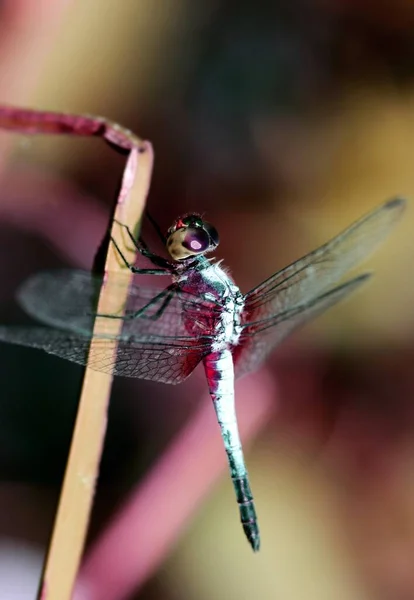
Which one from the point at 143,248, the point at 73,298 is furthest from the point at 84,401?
the point at 143,248

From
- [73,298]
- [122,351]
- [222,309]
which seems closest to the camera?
[73,298]

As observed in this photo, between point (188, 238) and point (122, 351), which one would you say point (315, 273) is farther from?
point (122, 351)

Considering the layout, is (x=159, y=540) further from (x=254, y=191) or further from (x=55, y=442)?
(x=254, y=191)

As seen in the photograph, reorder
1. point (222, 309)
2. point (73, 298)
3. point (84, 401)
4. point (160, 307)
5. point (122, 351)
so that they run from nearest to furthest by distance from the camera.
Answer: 1. point (84, 401)
2. point (73, 298)
3. point (122, 351)
4. point (160, 307)
5. point (222, 309)

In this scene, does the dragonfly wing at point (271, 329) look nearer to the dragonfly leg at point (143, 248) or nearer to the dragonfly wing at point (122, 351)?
the dragonfly wing at point (122, 351)

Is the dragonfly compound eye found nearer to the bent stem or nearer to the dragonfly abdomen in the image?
the dragonfly abdomen

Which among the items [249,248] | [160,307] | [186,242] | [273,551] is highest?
[249,248]

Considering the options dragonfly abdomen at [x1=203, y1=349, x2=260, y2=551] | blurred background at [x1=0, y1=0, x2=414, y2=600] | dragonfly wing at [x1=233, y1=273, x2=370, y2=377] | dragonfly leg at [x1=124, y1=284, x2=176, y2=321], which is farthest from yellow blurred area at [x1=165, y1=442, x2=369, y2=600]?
dragonfly leg at [x1=124, y1=284, x2=176, y2=321]
